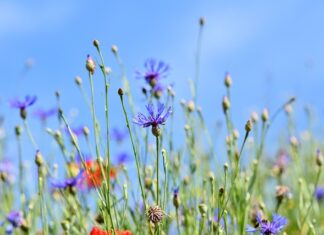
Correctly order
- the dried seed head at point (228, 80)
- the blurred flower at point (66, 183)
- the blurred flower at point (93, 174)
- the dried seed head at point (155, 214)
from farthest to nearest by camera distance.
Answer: the dried seed head at point (228, 80)
the blurred flower at point (66, 183)
the blurred flower at point (93, 174)
the dried seed head at point (155, 214)

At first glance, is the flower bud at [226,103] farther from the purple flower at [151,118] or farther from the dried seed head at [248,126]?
the purple flower at [151,118]

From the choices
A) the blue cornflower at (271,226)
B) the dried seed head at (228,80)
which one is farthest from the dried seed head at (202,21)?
the blue cornflower at (271,226)

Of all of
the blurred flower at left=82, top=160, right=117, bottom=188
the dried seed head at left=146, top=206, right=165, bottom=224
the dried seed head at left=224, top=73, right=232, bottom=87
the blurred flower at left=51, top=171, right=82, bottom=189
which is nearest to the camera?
the dried seed head at left=146, top=206, right=165, bottom=224

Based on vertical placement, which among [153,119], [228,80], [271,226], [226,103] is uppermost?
[228,80]

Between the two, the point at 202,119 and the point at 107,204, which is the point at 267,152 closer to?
the point at 202,119

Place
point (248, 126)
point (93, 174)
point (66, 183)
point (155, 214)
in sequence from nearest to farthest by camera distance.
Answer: point (155, 214) → point (248, 126) → point (93, 174) → point (66, 183)

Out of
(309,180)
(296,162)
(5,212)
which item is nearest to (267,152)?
(309,180)

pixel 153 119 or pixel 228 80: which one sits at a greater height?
pixel 228 80

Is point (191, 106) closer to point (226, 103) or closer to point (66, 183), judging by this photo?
point (226, 103)

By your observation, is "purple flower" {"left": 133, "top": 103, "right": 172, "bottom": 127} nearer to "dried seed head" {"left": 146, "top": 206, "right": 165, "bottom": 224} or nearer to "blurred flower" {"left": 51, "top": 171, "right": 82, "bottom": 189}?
"dried seed head" {"left": 146, "top": 206, "right": 165, "bottom": 224}

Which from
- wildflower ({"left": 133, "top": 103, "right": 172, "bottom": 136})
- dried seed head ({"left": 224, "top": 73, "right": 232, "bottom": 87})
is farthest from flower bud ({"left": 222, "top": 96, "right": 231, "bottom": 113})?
wildflower ({"left": 133, "top": 103, "right": 172, "bottom": 136})

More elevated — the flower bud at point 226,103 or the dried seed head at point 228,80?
the dried seed head at point 228,80

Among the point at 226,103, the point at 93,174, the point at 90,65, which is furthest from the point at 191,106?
the point at 90,65

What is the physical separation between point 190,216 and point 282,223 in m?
0.64
